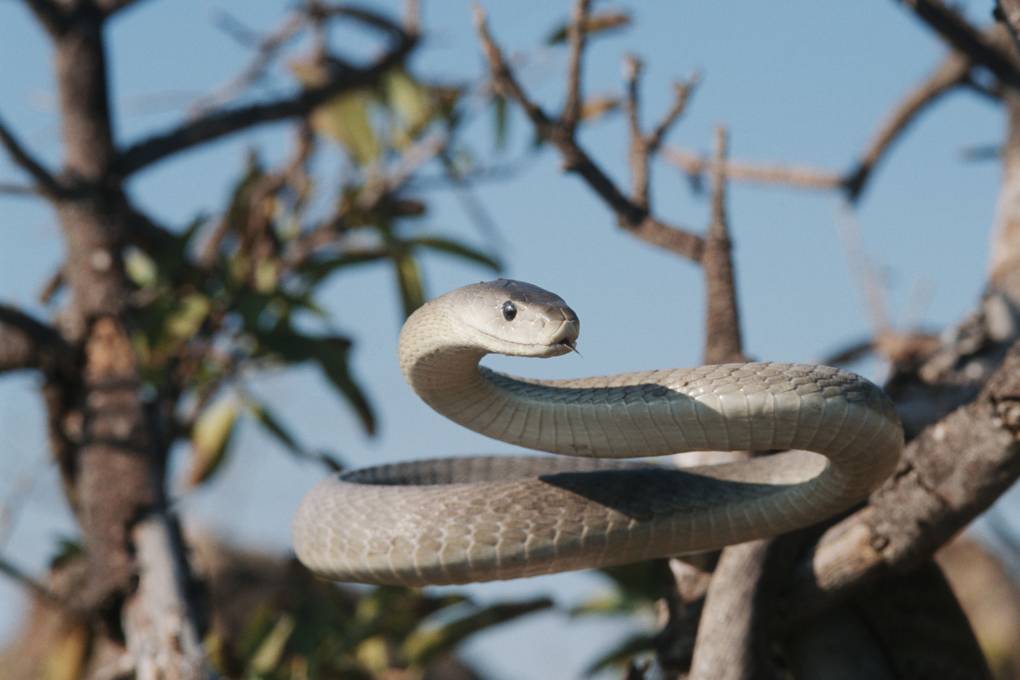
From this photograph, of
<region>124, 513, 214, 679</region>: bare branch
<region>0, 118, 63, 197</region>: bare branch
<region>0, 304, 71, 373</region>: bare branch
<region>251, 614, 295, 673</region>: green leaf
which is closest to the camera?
<region>124, 513, 214, 679</region>: bare branch

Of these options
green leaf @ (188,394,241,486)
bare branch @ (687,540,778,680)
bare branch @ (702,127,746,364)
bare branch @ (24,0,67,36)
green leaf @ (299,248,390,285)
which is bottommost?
green leaf @ (188,394,241,486)

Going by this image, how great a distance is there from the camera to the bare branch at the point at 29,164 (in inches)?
198

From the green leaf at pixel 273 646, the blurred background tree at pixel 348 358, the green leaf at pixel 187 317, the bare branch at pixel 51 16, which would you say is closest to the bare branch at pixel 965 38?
the blurred background tree at pixel 348 358

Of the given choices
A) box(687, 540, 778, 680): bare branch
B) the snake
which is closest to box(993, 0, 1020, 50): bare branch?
the snake

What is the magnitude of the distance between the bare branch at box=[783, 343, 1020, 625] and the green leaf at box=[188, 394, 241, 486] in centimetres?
355

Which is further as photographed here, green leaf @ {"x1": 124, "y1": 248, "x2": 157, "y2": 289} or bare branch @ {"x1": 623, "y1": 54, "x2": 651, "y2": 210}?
green leaf @ {"x1": 124, "y1": 248, "x2": 157, "y2": 289}

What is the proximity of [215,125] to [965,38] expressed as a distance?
3.46 meters

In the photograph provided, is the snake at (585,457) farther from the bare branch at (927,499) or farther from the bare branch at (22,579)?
the bare branch at (22,579)

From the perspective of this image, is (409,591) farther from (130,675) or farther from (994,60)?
(994,60)

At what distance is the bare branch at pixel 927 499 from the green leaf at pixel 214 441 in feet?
11.6

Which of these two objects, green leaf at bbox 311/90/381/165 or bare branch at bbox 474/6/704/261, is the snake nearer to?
bare branch at bbox 474/6/704/261

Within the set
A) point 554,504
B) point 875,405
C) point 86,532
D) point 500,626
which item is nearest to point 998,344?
point 875,405

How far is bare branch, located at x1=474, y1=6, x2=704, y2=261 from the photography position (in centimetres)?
437

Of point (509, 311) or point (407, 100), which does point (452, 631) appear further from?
point (407, 100)
